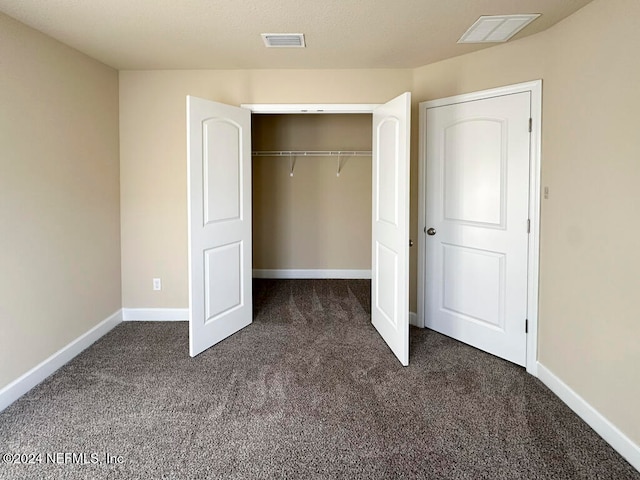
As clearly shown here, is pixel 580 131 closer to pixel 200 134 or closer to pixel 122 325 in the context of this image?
pixel 200 134

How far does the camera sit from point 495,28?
2561 mm

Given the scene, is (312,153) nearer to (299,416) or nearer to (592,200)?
(592,200)

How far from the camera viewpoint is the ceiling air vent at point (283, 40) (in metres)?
2.71

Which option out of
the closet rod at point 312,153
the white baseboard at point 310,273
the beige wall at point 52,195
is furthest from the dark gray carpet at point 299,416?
the closet rod at point 312,153

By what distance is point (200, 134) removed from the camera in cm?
295

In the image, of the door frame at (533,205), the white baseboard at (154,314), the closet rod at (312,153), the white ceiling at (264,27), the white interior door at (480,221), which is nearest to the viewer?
the white ceiling at (264,27)

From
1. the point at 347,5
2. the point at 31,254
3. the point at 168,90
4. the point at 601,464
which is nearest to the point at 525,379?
the point at 601,464

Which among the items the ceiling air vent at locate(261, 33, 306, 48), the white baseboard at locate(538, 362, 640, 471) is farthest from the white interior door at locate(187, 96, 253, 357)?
the white baseboard at locate(538, 362, 640, 471)

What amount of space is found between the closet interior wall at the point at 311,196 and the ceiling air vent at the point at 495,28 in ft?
8.66

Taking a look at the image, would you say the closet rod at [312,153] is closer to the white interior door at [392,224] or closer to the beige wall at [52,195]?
the white interior door at [392,224]

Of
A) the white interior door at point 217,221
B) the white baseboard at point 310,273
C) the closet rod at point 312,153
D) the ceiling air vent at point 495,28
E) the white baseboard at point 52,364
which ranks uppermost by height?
the ceiling air vent at point 495,28

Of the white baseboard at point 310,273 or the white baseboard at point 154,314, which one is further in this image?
the white baseboard at point 310,273

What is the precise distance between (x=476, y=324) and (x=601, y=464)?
1.35 m

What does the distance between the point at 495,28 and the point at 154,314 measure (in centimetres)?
371
